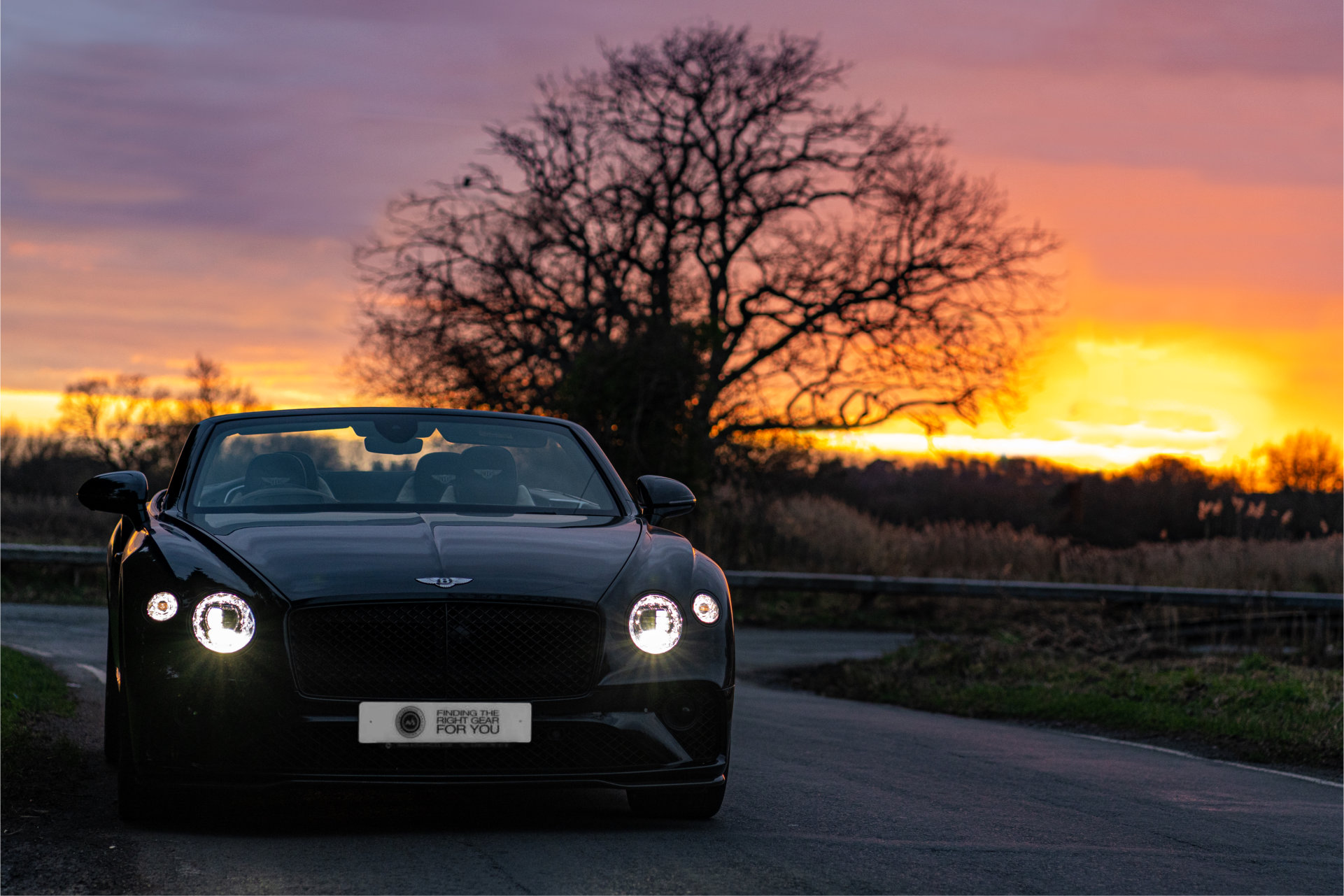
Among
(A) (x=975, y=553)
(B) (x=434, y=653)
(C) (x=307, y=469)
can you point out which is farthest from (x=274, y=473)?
(A) (x=975, y=553)

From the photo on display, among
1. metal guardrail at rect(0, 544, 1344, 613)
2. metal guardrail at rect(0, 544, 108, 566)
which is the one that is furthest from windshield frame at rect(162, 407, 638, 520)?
metal guardrail at rect(0, 544, 108, 566)

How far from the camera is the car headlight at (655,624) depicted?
4945mm

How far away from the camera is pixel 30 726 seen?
299 inches

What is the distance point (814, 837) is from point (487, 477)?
204 cm

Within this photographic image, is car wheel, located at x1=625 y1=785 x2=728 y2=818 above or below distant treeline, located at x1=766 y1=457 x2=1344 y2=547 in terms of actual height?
below

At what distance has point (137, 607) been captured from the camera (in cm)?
483

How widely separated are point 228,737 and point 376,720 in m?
0.48

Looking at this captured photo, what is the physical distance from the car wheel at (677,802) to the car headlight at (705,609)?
24.5 inches

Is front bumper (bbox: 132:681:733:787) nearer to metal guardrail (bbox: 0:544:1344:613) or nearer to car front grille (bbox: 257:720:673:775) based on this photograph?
car front grille (bbox: 257:720:673:775)

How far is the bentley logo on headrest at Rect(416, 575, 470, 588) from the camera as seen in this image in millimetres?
4789

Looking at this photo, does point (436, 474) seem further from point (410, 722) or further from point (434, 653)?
point (410, 722)

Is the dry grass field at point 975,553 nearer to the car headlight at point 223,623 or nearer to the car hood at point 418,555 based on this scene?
the car hood at point 418,555

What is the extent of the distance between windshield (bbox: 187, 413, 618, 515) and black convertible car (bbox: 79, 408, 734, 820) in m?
0.35

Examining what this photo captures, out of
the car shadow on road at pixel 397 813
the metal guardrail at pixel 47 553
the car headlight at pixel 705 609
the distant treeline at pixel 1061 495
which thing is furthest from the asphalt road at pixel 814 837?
the distant treeline at pixel 1061 495
